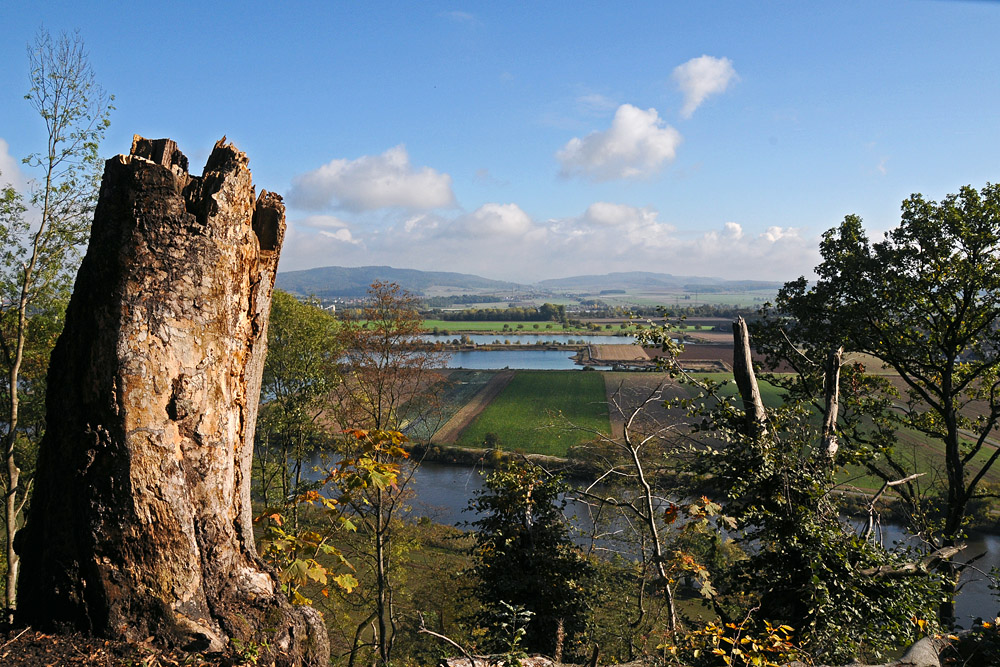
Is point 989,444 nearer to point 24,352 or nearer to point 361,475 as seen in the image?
point 361,475

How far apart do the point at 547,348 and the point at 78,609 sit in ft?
268

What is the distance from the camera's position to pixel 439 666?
2.94 metres

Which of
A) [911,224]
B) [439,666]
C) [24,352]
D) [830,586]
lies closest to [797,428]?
[830,586]

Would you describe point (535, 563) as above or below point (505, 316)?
below

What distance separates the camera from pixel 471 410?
1694 inches

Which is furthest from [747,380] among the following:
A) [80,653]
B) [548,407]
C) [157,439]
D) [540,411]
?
[540,411]

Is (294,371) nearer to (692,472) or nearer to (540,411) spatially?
(692,472)

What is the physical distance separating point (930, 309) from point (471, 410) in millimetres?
35383

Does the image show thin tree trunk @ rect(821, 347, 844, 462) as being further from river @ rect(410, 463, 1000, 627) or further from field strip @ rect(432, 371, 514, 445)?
field strip @ rect(432, 371, 514, 445)

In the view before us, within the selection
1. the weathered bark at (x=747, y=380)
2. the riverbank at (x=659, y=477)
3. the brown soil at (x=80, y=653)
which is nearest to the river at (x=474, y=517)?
the riverbank at (x=659, y=477)

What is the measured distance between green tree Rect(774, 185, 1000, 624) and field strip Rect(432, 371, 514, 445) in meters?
24.3

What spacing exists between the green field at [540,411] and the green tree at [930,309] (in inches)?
640

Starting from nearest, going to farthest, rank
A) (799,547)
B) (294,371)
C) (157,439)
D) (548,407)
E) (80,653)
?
(80,653) → (157,439) → (799,547) → (294,371) → (548,407)

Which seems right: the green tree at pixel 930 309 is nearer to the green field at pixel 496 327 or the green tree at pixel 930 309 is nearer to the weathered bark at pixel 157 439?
the weathered bark at pixel 157 439
